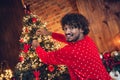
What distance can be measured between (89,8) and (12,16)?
235 cm

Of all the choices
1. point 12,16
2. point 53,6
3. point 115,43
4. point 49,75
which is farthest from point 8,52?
point 115,43

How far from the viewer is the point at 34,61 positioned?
539cm

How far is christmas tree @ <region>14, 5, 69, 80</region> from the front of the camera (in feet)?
17.5

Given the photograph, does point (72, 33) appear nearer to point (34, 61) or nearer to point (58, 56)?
point (58, 56)

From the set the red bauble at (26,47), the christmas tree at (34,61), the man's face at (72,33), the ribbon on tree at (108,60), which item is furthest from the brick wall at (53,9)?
the man's face at (72,33)

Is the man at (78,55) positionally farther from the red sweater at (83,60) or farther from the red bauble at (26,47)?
the red bauble at (26,47)

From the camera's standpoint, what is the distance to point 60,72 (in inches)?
210

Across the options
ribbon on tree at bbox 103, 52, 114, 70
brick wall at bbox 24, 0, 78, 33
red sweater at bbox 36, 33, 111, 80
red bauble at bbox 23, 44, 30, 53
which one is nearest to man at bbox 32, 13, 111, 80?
red sweater at bbox 36, 33, 111, 80

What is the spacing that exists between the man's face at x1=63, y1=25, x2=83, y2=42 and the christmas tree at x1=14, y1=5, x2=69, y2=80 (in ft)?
8.28

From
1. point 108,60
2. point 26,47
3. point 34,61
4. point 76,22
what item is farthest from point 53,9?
point 76,22

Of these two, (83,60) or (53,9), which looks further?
(53,9)

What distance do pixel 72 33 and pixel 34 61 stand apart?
2674 millimetres

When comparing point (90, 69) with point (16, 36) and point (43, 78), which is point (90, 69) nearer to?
point (43, 78)

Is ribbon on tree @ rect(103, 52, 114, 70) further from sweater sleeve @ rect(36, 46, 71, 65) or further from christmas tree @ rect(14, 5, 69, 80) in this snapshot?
sweater sleeve @ rect(36, 46, 71, 65)
